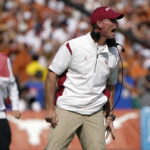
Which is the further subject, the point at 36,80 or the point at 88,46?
the point at 36,80

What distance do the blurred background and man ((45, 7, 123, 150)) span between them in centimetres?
159

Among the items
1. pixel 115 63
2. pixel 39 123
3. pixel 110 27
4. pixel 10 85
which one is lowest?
pixel 39 123

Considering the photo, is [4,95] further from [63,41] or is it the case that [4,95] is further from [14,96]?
[63,41]

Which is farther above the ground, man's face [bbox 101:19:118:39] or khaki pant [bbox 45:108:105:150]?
man's face [bbox 101:19:118:39]

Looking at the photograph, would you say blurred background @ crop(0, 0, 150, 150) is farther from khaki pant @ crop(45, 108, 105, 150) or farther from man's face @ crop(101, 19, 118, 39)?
man's face @ crop(101, 19, 118, 39)

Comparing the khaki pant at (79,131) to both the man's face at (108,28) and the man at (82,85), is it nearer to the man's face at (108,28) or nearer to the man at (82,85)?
the man at (82,85)

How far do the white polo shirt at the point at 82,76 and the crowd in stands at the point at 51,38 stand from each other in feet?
15.7

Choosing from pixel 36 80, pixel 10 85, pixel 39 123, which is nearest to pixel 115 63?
pixel 10 85

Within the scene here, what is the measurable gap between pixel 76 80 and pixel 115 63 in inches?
19.2

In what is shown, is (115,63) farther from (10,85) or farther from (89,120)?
(10,85)

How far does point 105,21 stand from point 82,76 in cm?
60

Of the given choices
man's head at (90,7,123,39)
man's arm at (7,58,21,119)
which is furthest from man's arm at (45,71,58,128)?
man's arm at (7,58,21,119)

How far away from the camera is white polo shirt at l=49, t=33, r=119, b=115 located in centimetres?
493

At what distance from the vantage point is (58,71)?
486cm
